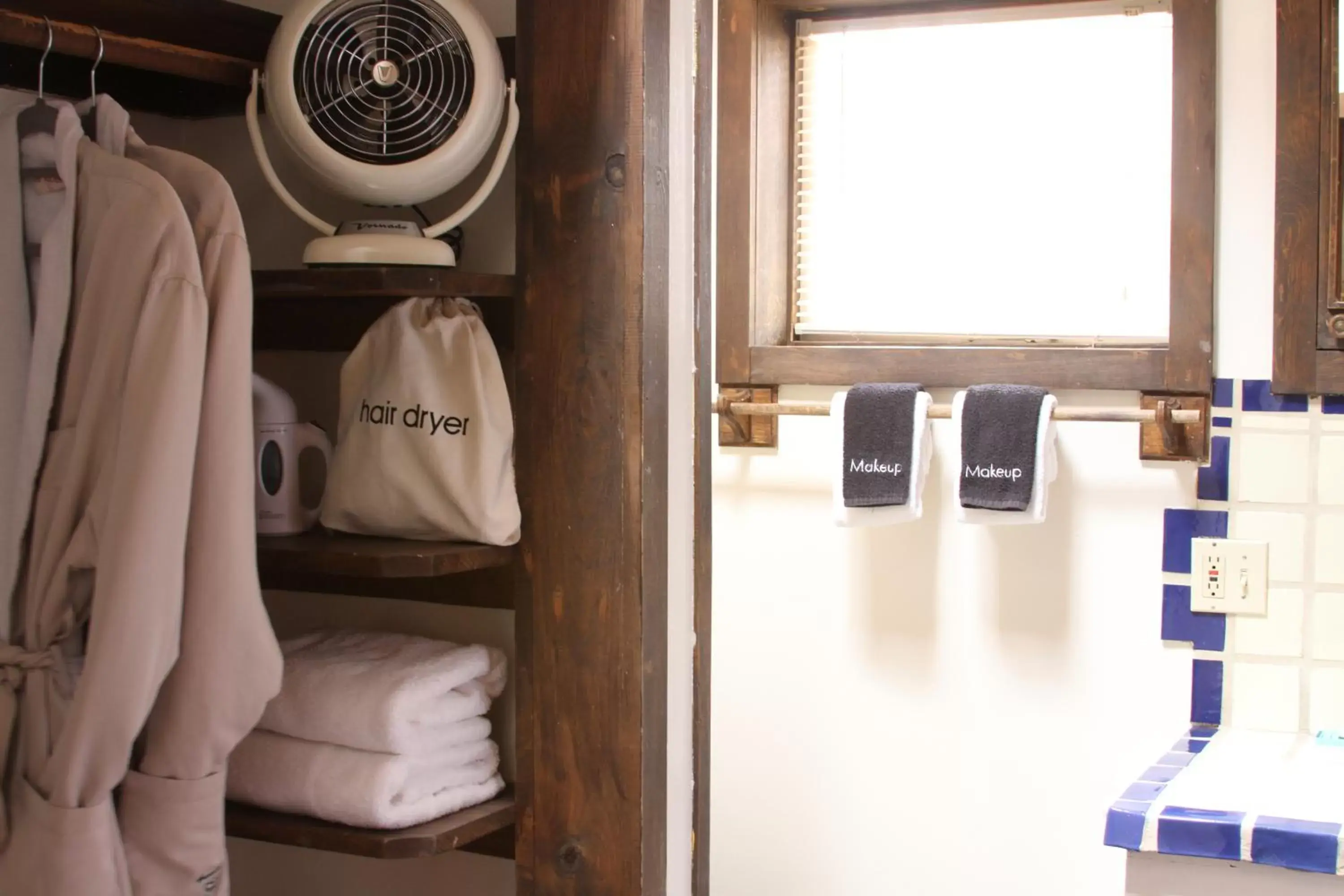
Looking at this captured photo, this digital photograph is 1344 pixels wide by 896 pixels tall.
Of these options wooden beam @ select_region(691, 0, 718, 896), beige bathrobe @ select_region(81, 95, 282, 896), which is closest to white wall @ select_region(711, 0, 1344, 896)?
wooden beam @ select_region(691, 0, 718, 896)

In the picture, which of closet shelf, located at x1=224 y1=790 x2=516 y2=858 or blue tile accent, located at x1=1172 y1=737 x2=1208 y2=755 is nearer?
closet shelf, located at x1=224 y1=790 x2=516 y2=858

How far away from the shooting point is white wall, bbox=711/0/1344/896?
86.2 inches

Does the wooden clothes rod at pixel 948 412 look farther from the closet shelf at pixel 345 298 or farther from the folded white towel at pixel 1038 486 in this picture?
the closet shelf at pixel 345 298

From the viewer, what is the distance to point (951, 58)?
A: 2.44 metres

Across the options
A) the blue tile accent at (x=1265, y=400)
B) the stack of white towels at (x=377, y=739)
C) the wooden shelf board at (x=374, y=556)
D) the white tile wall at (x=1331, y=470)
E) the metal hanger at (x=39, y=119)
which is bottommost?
the stack of white towels at (x=377, y=739)

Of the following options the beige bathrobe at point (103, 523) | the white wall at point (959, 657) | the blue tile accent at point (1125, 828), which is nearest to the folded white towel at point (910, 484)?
the white wall at point (959, 657)

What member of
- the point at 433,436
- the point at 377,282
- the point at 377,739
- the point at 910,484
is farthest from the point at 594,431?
the point at 910,484

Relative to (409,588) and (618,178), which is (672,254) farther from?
(409,588)

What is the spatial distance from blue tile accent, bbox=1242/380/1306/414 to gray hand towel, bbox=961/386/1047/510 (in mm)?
311

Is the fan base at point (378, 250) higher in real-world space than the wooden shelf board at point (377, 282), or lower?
higher

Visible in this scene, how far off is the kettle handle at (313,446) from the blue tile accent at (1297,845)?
1.15m

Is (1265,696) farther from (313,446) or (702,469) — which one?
(313,446)

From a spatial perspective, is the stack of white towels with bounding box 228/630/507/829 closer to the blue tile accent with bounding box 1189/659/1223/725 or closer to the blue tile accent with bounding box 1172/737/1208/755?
the blue tile accent with bounding box 1172/737/1208/755

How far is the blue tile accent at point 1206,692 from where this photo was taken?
218 centimetres
